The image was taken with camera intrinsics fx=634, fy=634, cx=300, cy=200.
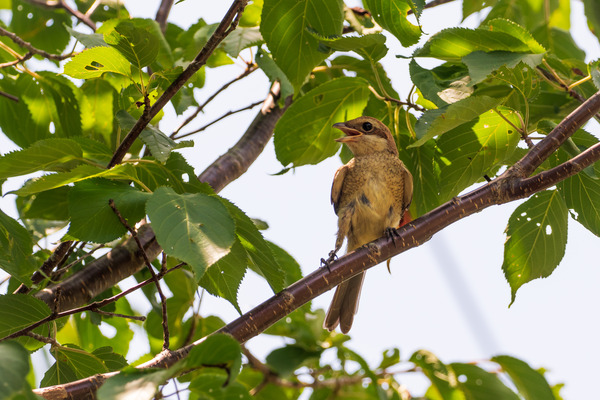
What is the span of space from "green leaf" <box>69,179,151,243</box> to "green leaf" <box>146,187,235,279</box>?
26 cm

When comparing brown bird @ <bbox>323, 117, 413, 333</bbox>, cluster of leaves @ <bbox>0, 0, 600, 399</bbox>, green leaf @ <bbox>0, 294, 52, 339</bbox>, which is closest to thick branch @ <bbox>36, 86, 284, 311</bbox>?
cluster of leaves @ <bbox>0, 0, 600, 399</bbox>

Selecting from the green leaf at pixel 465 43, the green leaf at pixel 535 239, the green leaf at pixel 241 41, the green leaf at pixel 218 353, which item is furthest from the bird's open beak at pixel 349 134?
the green leaf at pixel 218 353

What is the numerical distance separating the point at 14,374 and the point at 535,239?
7.55 ft

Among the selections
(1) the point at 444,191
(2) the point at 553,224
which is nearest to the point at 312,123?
(1) the point at 444,191

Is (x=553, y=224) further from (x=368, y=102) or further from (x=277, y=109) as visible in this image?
(x=277, y=109)

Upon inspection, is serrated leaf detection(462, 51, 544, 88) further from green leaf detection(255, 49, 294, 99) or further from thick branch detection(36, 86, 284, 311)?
thick branch detection(36, 86, 284, 311)

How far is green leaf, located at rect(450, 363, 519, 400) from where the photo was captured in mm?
2385

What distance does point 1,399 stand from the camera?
148 cm

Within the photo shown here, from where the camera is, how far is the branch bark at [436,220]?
2.55 metres

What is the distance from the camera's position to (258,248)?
2.43 meters

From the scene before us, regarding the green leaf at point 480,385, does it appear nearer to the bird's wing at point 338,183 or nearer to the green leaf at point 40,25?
the bird's wing at point 338,183

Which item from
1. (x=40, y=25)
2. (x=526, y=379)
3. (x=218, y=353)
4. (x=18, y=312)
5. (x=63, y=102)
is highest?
(x=40, y=25)

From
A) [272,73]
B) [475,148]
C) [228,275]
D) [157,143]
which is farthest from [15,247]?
[475,148]

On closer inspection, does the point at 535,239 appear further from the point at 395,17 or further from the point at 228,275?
the point at 228,275
